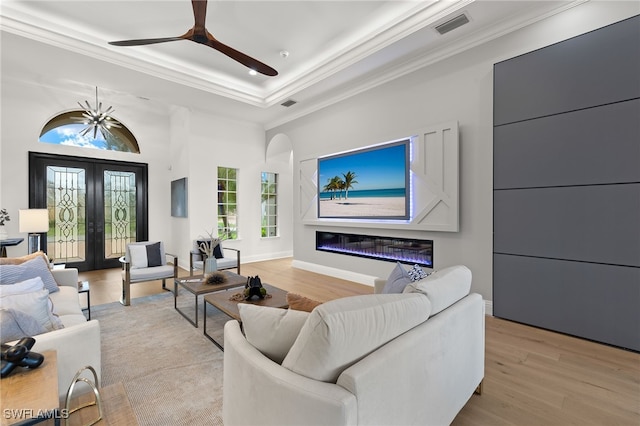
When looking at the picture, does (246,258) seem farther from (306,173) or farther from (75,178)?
(75,178)

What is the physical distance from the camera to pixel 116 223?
21.3 ft

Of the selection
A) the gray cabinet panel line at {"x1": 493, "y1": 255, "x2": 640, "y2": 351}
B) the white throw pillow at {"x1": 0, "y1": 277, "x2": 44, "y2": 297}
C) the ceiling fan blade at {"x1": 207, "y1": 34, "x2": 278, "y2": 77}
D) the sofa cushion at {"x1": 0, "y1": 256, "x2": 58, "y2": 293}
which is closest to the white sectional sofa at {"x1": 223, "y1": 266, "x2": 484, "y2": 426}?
the white throw pillow at {"x1": 0, "y1": 277, "x2": 44, "y2": 297}

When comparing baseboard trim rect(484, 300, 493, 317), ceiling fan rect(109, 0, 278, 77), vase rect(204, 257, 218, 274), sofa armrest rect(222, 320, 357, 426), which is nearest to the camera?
sofa armrest rect(222, 320, 357, 426)

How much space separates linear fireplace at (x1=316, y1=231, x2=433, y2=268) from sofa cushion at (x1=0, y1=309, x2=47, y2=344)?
406cm

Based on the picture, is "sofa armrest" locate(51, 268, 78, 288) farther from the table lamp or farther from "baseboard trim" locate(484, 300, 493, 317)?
"baseboard trim" locate(484, 300, 493, 317)

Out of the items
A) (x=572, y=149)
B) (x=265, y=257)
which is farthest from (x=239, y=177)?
(x=572, y=149)

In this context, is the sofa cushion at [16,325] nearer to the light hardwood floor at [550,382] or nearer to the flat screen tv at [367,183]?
the light hardwood floor at [550,382]

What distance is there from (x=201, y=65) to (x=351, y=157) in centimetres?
291

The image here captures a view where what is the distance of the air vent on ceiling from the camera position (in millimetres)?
3289

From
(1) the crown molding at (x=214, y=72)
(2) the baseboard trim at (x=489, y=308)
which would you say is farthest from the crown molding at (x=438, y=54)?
(2) the baseboard trim at (x=489, y=308)

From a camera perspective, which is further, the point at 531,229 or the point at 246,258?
the point at 246,258

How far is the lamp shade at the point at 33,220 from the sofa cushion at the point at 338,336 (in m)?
4.50

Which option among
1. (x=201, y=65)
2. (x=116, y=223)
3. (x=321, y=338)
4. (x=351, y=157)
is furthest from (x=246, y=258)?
(x=321, y=338)

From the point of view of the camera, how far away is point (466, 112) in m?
3.78
